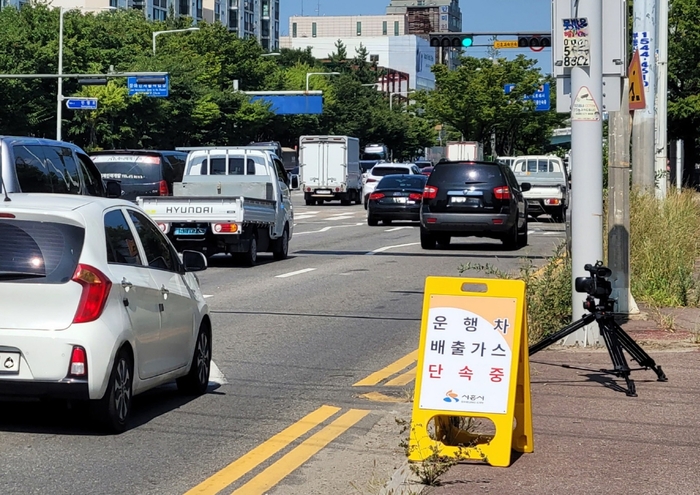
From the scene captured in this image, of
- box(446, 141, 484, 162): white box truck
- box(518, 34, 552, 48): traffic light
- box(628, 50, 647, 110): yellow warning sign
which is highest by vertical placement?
box(518, 34, 552, 48): traffic light

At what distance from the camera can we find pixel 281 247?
77.9 feet

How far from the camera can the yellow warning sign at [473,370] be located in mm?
6738

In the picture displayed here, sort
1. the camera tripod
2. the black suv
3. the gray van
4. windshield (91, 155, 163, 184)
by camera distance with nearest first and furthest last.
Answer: the camera tripod → the gray van → the black suv → windshield (91, 155, 163, 184)

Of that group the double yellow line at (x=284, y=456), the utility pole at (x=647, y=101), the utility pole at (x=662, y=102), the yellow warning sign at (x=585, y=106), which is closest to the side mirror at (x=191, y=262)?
the double yellow line at (x=284, y=456)

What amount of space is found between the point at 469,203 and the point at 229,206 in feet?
22.5

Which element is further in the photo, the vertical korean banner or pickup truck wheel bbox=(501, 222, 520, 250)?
pickup truck wheel bbox=(501, 222, 520, 250)

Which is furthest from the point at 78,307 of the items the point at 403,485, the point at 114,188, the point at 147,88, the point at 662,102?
the point at 147,88

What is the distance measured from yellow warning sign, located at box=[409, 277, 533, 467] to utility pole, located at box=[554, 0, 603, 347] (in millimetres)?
4309

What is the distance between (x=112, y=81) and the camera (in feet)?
221

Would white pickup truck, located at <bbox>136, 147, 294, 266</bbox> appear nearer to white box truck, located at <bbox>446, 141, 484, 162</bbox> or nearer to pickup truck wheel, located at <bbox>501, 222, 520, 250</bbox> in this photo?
pickup truck wheel, located at <bbox>501, 222, 520, 250</bbox>

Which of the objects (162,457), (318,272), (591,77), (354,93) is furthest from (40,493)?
(354,93)

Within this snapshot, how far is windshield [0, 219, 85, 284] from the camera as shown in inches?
301

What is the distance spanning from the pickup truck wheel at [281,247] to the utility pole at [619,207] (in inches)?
428

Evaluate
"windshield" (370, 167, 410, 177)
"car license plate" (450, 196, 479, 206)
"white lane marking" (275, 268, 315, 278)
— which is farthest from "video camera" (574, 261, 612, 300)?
"windshield" (370, 167, 410, 177)
